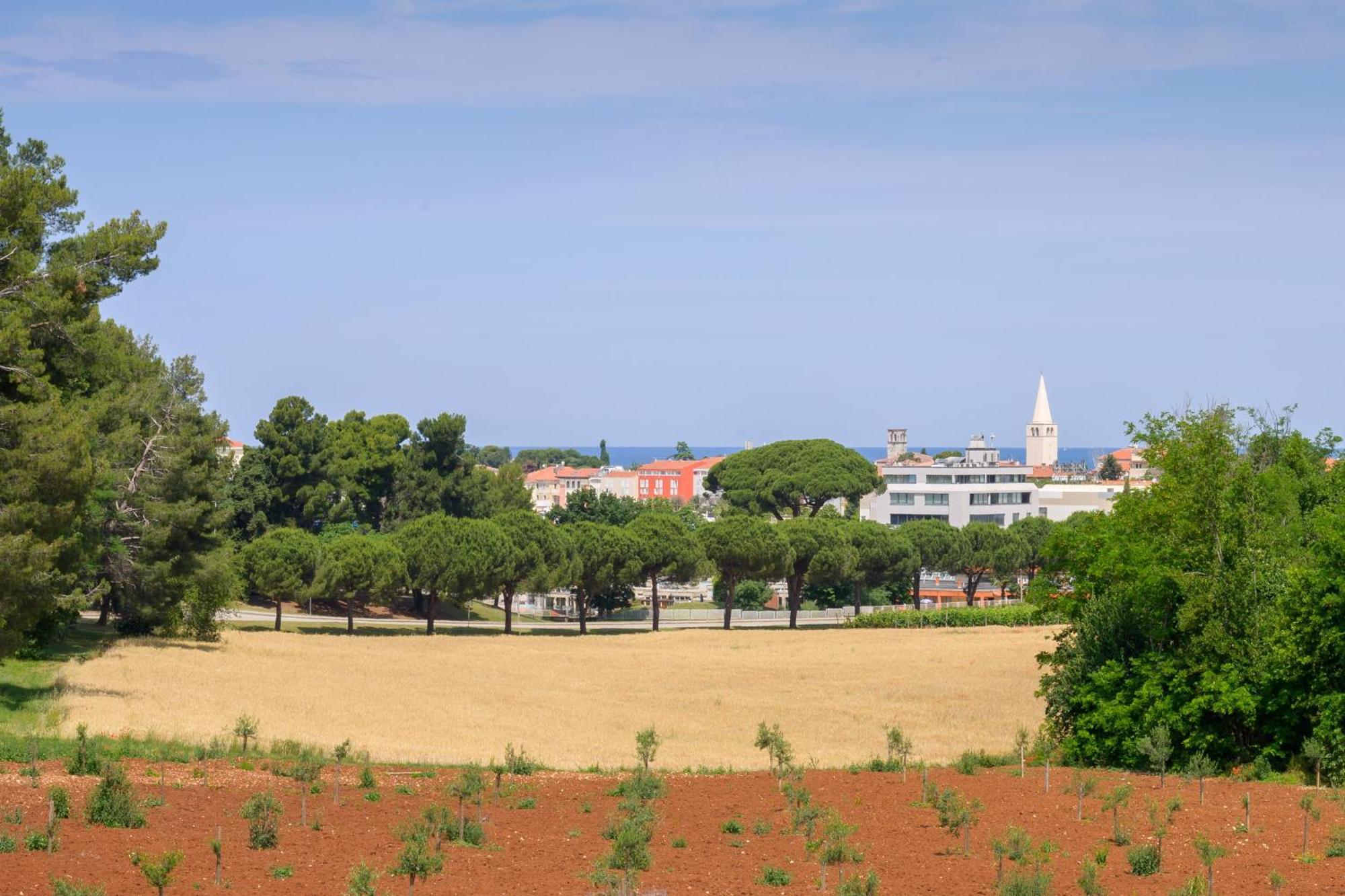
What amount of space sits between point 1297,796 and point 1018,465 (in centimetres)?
12783

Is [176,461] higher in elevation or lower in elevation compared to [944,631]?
higher

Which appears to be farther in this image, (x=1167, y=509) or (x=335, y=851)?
(x=1167, y=509)

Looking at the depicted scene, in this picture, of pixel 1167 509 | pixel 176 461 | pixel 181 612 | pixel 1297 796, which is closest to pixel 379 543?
pixel 181 612

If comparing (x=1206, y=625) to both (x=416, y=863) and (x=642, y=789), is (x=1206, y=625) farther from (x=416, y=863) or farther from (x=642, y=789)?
(x=416, y=863)

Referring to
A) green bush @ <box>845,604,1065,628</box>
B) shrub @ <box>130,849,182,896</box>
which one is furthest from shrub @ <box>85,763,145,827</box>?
green bush @ <box>845,604,1065,628</box>

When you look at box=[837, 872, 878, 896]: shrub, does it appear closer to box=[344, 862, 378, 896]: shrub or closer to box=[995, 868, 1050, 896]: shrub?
box=[995, 868, 1050, 896]: shrub

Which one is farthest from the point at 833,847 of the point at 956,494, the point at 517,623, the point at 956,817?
the point at 956,494

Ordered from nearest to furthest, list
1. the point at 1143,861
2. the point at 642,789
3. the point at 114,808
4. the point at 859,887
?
the point at 859,887, the point at 1143,861, the point at 114,808, the point at 642,789

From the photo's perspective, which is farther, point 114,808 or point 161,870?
point 114,808

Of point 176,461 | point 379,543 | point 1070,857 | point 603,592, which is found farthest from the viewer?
point 603,592

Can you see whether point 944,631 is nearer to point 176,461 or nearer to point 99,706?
point 176,461

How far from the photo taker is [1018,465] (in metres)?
149

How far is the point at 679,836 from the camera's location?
2020 centimetres

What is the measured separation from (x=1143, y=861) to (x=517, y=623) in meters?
87.7
